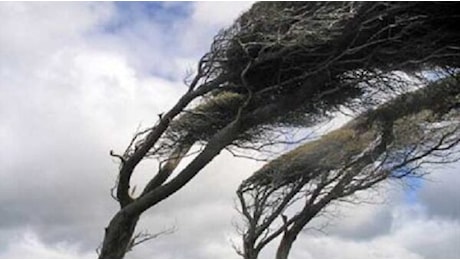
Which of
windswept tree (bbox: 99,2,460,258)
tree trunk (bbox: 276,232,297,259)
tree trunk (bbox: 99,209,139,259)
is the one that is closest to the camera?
windswept tree (bbox: 99,2,460,258)

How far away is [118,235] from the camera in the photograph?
5.80m

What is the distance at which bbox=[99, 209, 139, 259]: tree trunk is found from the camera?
5801 mm

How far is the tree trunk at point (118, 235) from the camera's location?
19.0 ft

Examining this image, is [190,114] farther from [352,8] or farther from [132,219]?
[352,8]

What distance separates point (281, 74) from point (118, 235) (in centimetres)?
175

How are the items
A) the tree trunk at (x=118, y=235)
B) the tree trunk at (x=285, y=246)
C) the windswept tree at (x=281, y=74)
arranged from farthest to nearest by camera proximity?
the tree trunk at (x=285, y=246), the tree trunk at (x=118, y=235), the windswept tree at (x=281, y=74)

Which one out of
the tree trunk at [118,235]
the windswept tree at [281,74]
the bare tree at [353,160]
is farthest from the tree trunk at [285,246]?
the tree trunk at [118,235]

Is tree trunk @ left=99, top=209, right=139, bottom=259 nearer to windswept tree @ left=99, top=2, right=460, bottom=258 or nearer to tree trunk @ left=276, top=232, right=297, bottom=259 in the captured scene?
windswept tree @ left=99, top=2, right=460, bottom=258

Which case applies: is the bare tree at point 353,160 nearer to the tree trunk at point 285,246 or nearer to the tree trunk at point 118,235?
the tree trunk at point 285,246

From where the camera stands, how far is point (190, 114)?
605 centimetres

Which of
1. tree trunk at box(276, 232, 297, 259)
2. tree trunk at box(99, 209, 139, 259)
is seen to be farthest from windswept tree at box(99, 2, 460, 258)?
tree trunk at box(276, 232, 297, 259)

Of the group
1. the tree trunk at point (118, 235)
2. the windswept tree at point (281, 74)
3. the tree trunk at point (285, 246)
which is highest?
the tree trunk at point (285, 246)

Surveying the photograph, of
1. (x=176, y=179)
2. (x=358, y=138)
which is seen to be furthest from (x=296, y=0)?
(x=358, y=138)

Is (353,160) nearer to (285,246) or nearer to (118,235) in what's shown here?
(285,246)
